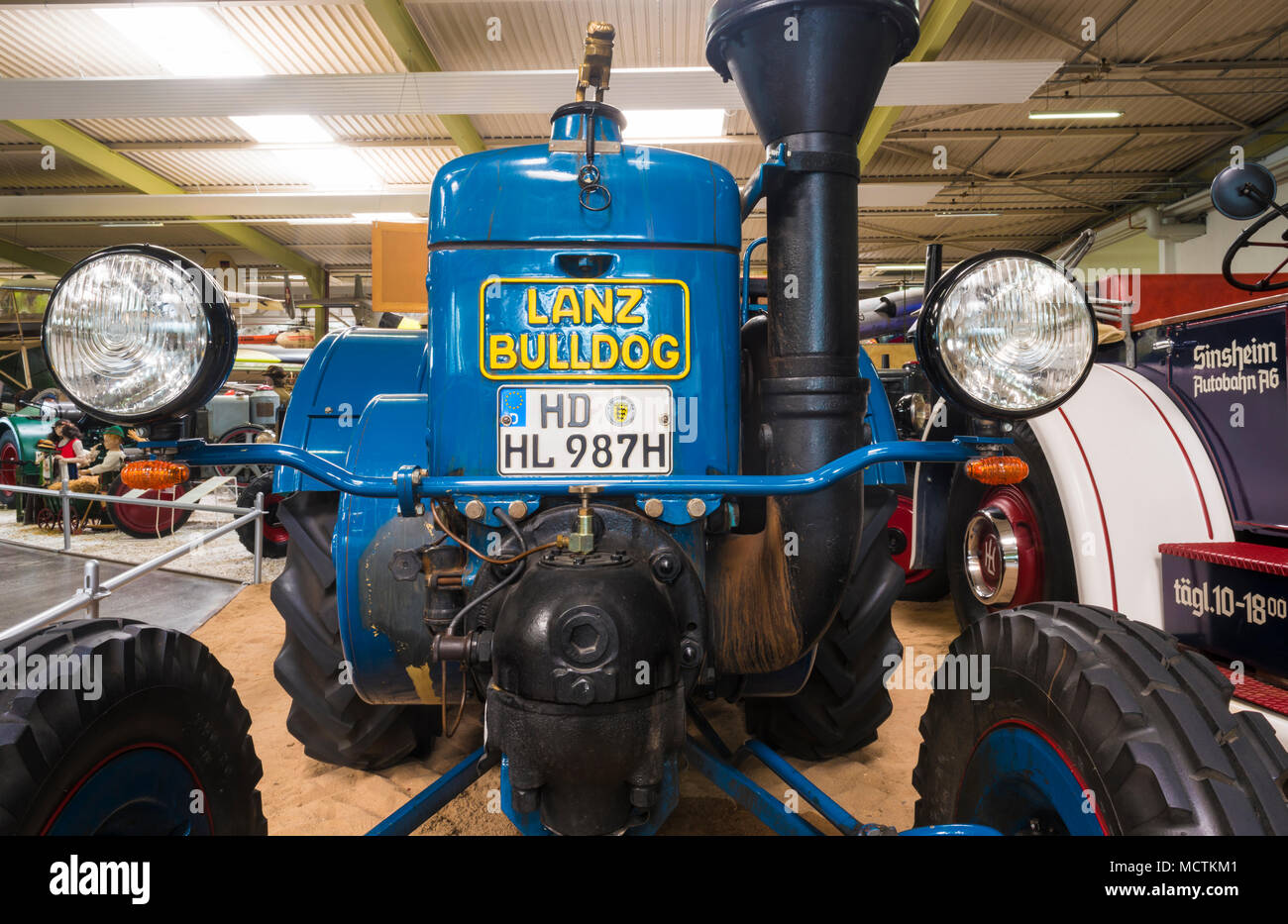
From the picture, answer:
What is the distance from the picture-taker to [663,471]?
60.6 inches

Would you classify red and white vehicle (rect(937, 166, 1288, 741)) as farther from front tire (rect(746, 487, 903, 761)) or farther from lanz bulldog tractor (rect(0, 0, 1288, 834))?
lanz bulldog tractor (rect(0, 0, 1288, 834))

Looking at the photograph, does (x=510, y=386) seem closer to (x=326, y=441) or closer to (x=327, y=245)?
(x=326, y=441)

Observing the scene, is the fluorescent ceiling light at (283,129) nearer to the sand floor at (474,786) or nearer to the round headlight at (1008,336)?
the sand floor at (474,786)

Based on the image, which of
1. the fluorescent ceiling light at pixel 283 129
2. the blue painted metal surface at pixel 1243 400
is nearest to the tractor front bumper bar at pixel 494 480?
the blue painted metal surface at pixel 1243 400

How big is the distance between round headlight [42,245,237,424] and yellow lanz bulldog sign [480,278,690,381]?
1.62 ft

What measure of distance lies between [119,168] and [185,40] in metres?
3.58

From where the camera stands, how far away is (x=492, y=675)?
1369mm

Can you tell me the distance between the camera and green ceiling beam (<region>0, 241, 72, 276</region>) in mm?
14052

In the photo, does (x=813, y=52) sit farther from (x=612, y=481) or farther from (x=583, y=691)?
(x=583, y=691)

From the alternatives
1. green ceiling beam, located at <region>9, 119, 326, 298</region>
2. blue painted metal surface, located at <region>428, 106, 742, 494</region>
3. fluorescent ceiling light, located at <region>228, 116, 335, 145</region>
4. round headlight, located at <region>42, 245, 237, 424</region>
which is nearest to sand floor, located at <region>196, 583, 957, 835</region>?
blue painted metal surface, located at <region>428, 106, 742, 494</region>

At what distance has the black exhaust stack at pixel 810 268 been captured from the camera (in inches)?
61.1

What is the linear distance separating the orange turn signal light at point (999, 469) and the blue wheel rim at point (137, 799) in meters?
1.53
